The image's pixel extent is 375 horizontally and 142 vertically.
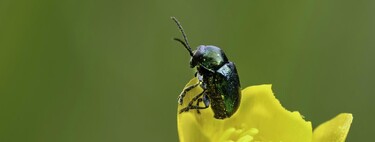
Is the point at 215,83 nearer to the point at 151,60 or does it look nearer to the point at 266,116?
the point at 266,116

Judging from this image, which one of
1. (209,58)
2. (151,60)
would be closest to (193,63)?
(209,58)

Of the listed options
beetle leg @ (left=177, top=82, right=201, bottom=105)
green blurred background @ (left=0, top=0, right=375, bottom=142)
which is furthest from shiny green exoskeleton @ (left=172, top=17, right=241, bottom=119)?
Result: green blurred background @ (left=0, top=0, right=375, bottom=142)

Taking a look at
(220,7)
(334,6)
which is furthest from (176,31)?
(334,6)

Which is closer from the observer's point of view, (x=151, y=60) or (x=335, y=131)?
(x=335, y=131)

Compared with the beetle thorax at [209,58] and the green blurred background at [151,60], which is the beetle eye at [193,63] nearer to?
the beetle thorax at [209,58]

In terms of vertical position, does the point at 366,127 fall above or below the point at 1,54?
below

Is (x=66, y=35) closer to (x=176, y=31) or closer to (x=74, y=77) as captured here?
(x=74, y=77)
